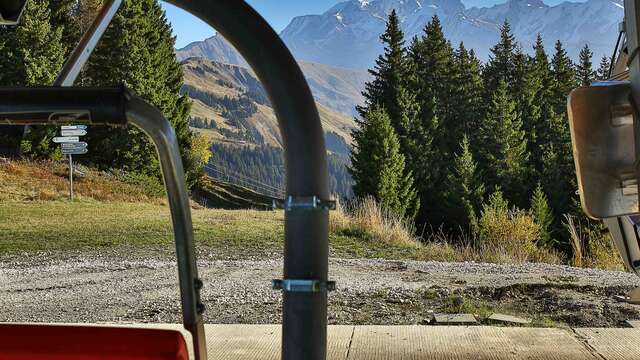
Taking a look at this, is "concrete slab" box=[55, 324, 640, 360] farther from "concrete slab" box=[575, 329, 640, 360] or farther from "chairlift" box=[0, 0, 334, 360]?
"chairlift" box=[0, 0, 334, 360]

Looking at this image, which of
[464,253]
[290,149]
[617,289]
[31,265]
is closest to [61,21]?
[31,265]

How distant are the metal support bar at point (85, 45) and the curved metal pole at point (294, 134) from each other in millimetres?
135

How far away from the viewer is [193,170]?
17.7 ft

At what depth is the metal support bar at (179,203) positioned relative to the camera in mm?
372

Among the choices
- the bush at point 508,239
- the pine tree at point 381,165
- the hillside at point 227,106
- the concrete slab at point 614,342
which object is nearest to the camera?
the concrete slab at point 614,342

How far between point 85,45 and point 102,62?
4.22 meters

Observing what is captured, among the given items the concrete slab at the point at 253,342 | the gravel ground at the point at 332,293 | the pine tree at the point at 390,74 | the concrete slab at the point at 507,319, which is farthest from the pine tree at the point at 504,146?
the concrete slab at the point at 253,342

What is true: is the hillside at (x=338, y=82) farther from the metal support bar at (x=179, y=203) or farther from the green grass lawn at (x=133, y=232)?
the metal support bar at (x=179, y=203)

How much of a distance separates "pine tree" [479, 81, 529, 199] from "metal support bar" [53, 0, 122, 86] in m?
8.57

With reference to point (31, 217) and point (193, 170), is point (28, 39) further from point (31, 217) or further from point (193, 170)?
point (193, 170)

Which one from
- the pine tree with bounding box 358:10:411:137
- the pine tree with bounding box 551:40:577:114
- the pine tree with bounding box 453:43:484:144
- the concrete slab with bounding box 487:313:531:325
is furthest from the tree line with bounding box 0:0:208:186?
the pine tree with bounding box 551:40:577:114

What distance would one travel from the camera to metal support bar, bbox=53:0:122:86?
47cm

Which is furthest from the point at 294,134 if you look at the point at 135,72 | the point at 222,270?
the point at 135,72

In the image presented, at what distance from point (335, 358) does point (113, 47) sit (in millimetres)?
3679
